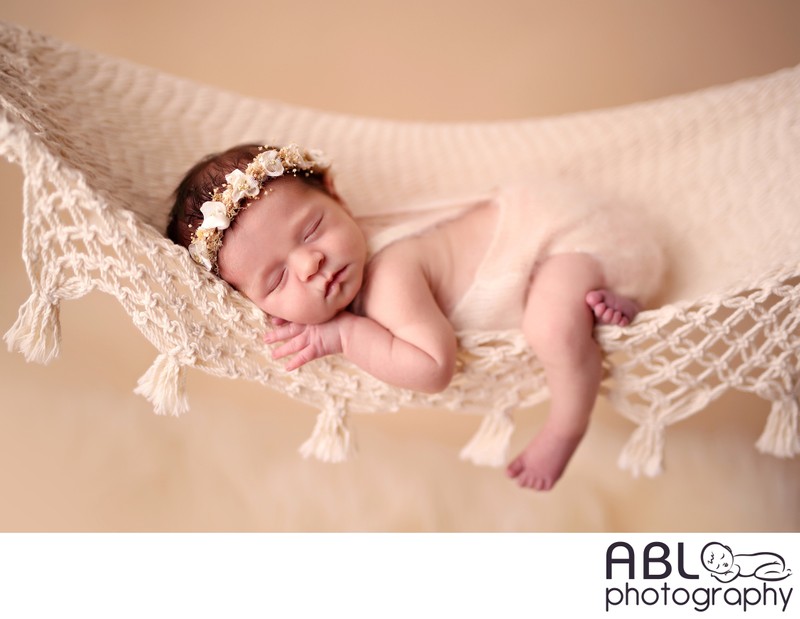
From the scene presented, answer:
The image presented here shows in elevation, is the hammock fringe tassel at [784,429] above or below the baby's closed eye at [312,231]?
below

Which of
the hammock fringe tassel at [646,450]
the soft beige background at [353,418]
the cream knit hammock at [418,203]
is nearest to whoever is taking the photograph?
the cream knit hammock at [418,203]

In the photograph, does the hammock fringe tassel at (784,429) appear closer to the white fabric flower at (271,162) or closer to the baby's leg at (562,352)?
the baby's leg at (562,352)

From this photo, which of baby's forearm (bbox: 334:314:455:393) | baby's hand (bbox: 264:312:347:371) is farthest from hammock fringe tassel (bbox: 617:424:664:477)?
baby's hand (bbox: 264:312:347:371)

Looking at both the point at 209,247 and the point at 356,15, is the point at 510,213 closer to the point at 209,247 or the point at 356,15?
the point at 209,247

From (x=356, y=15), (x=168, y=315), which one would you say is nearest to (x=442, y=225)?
(x=168, y=315)

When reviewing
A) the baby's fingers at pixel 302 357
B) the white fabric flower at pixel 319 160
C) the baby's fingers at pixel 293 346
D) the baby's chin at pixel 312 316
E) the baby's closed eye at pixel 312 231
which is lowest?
the baby's fingers at pixel 302 357

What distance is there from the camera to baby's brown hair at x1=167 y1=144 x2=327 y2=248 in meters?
1.10

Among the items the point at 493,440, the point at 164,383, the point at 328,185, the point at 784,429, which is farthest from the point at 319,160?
the point at 784,429

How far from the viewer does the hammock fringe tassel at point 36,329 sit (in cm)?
105

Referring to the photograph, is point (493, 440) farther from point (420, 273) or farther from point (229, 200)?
point (229, 200)

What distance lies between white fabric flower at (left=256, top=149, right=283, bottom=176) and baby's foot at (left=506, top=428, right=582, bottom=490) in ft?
1.88

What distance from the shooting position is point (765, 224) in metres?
1.28
